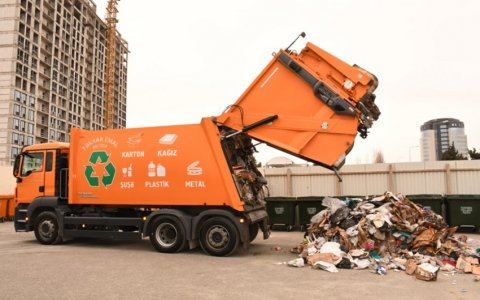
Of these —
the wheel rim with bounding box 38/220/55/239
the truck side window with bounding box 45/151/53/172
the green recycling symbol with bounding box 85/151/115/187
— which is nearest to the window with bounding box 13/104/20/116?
the truck side window with bounding box 45/151/53/172

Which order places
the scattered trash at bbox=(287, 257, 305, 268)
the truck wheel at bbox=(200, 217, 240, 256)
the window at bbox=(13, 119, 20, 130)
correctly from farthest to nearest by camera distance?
1. the window at bbox=(13, 119, 20, 130)
2. the truck wheel at bbox=(200, 217, 240, 256)
3. the scattered trash at bbox=(287, 257, 305, 268)

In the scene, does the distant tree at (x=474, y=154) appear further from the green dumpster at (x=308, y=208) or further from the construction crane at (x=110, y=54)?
the construction crane at (x=110, y=54)

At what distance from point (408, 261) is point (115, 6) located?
329 feet

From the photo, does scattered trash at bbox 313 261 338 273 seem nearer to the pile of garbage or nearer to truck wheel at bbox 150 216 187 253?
the pile of garbage

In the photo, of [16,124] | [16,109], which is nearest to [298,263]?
[16,124]

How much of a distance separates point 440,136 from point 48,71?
8405 cm

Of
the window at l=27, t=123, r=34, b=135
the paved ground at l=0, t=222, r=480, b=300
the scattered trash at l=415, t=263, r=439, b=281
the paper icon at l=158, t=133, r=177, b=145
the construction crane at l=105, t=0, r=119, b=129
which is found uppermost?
the construction crane at l=105, t=0, r=119, b=129

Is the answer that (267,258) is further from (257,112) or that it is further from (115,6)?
(115,6)

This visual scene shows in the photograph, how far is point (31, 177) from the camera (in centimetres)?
1055

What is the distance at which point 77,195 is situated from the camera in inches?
390

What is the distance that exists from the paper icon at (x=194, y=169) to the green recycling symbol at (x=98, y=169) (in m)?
→ 2.04

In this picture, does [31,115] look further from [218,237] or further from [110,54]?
[218,237]

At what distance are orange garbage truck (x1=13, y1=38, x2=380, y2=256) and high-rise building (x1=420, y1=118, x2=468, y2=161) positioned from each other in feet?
265

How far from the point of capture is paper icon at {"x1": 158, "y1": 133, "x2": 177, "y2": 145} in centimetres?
909
